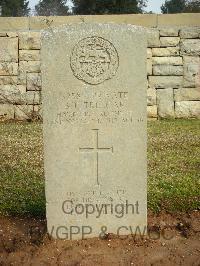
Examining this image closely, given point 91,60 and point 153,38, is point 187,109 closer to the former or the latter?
point 153,38

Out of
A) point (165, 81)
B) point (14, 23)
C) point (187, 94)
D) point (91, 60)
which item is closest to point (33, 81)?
point (14, 23)

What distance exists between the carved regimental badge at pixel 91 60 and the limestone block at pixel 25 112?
5.62 meters

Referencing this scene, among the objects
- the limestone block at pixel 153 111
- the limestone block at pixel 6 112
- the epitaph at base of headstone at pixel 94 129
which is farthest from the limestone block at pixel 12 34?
the epitaph at base of headstone at pixel 94 129

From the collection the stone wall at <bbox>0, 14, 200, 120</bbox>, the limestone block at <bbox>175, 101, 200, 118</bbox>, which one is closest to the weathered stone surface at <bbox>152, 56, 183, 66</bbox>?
the stone wall at <bbox>0, 14, 200, 120</bbox>

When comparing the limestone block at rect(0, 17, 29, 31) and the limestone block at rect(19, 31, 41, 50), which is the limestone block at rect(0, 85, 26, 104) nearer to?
the limestone block at rect(19, 31, 41, 50)

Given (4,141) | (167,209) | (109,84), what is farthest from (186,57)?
(109,84)

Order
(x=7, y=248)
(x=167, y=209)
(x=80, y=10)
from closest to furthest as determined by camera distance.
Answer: (x=7, y=248), (x=167, y=209), (x=80, y=10)

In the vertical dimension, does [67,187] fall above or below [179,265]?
above

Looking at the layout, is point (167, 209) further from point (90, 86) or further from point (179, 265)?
point (90, 86)

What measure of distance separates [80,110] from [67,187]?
621mm

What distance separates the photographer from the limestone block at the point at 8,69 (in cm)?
882

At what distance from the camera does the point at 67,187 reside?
12.1 ft

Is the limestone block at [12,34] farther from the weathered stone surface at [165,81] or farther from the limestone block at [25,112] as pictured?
the weathered stone surface at [165,81]

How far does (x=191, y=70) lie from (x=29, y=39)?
311 cm
